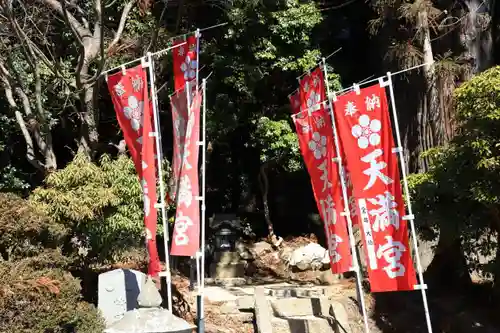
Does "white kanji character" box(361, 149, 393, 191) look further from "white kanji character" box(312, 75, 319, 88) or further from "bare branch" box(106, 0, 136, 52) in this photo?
"bare branch" box(106, 0, 136, 52)

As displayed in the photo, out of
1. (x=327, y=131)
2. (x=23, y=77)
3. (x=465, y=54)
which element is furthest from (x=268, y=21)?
(x=327, y=131)

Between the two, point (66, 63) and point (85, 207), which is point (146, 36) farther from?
point (85, 207)

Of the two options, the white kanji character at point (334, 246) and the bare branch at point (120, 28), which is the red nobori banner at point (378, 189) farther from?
the bare branch at point (120, 28)

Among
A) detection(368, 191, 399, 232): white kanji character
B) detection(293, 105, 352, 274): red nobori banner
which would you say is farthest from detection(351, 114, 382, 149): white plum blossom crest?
detection(293, 105, 352, 274): red nobori banner

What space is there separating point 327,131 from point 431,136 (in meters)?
4.84

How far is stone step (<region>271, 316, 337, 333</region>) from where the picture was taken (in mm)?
10216

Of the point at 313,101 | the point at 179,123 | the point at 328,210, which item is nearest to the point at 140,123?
the point at 179,123

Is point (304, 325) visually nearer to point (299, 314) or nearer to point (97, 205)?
point (299, 314)

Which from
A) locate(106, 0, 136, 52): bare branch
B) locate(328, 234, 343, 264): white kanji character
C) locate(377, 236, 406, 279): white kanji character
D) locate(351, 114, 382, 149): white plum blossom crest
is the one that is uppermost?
locate(106, 0, 136, 52): bare branch

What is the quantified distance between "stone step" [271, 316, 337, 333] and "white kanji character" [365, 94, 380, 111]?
4.77 meters

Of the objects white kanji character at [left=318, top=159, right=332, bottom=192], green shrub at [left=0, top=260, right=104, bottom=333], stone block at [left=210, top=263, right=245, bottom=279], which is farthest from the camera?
stone block at [left=210, top=263, right=245, bottom=279]

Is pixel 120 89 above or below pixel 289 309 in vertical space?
above

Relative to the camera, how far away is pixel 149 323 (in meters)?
3.92

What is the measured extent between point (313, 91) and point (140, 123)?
3061 mm
